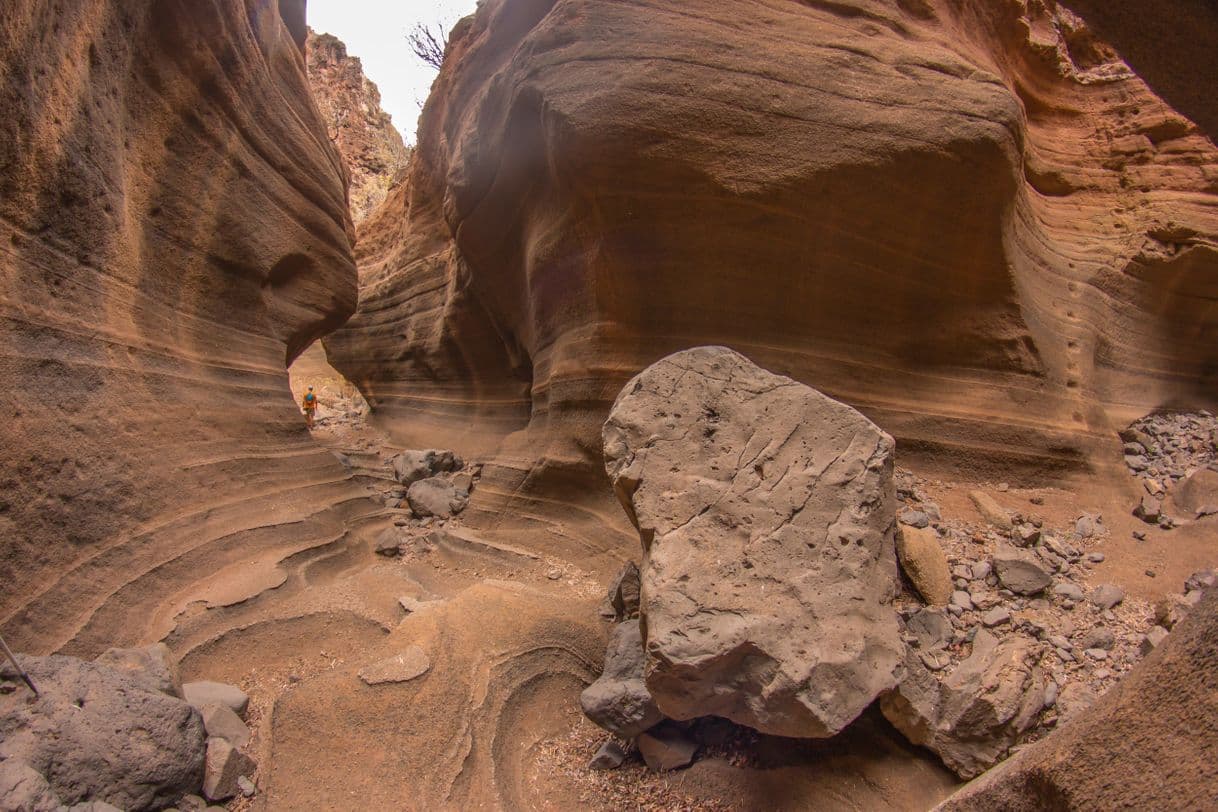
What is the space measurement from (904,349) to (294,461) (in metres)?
4.45

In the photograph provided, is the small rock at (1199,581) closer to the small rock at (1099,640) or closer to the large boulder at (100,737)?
the small rock at (1099,640)

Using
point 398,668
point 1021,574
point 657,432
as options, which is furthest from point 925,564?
point 398,668

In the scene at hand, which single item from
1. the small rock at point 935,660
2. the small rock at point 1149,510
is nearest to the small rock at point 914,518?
the small rock at point 935,660

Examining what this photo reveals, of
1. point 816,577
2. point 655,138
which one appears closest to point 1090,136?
point 655,138

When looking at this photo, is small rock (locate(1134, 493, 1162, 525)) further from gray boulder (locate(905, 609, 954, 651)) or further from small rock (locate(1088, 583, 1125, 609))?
gray boulder (locate(905, 609, 954, 651))

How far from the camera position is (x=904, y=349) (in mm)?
3768

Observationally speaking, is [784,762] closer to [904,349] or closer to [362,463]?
[904,349]

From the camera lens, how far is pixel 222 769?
1853mm

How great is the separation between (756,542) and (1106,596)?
1.66 m

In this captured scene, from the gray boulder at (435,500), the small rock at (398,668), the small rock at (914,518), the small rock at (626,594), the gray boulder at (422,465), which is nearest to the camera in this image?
the small rock at (398,668)

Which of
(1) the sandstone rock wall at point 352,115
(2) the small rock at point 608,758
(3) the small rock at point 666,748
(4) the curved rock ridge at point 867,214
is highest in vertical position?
(1) the sandstone rock wall at point 352,115

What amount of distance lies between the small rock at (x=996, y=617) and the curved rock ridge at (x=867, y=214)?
4.34 feet

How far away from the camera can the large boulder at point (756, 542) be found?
1.79m

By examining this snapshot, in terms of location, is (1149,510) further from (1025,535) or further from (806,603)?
(806,603)
